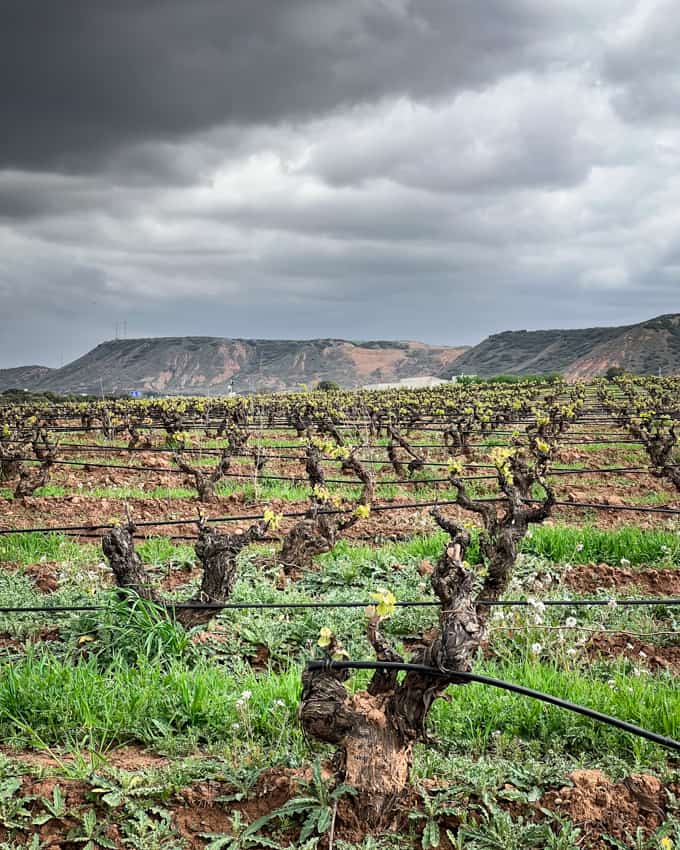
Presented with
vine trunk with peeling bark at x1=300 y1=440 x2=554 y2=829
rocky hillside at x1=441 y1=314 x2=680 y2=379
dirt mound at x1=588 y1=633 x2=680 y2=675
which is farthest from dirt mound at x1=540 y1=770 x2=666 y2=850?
rocky hillside at x1=441 y1=314 x2=680 y2=379

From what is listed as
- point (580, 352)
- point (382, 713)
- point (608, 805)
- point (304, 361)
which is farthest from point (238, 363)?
point (608, 805)

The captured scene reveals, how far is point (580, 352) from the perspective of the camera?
11106cm

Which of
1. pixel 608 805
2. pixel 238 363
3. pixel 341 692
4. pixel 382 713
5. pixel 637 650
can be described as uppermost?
pixel 238 363

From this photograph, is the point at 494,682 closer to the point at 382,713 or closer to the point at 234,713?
the point at 382,713

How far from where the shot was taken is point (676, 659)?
468 centimetres

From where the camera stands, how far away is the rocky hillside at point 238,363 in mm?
127562

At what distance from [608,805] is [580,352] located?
115594mm

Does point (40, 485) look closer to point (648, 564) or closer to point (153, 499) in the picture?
point (153, 499)

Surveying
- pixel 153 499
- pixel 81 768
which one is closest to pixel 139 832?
pixel 81 768

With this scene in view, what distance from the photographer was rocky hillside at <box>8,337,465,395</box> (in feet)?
419

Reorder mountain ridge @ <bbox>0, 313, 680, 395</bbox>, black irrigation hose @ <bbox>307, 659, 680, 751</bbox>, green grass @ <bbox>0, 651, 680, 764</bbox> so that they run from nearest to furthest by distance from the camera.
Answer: black irrigation hose @ <bbox>307, 659, 680, 751</bbox> < green grass @ <bbox>0, 651, 680, 764</bbox> < mountain ridge @ <bbox>0, 313, 680, 395</bbox>

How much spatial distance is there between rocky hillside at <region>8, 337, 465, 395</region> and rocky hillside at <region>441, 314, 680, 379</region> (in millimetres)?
10563

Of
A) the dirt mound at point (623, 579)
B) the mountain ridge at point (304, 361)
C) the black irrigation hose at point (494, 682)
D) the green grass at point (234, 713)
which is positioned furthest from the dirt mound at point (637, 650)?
the mountain ridge at point (304, 361)

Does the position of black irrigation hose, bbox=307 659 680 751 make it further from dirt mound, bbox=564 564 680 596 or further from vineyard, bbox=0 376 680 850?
dirt mound, bbox=564 564 680 596
